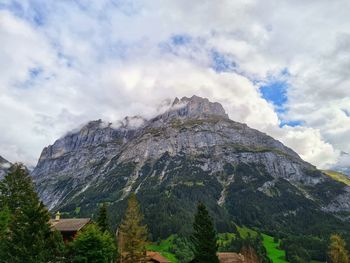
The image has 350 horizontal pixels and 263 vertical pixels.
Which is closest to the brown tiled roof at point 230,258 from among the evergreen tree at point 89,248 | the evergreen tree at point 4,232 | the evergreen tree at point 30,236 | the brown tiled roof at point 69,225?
the brown tiled roof at point 69,225

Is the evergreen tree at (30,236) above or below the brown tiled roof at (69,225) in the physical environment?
below

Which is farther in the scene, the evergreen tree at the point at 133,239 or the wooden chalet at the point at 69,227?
the wooden chalet at the point at 69,227

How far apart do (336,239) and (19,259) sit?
8828 centimetres

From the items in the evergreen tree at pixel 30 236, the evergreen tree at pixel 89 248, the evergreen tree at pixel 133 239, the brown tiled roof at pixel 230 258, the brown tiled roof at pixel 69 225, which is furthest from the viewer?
the brown tiled roof at pixel 230 258

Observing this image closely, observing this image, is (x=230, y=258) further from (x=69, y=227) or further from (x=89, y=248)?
(x=89, y=248)

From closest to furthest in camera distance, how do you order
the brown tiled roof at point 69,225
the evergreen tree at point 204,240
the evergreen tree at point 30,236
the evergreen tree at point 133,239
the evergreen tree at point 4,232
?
the evergreen tree at point 30,236, the evergreen tree at point 4,232, the evergreen tree at point 204,240, the evergreen tree at point 133,239, the brown tiled roof at point 69,225

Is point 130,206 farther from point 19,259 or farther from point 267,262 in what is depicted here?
point 267,262

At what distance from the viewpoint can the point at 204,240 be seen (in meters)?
59.0

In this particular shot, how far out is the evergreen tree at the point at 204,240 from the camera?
57.8 m

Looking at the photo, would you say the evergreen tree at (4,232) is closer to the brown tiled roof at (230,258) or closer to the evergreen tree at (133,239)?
the evergreen tree at (133,239)

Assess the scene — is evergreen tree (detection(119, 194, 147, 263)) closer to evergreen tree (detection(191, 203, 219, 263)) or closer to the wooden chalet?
the wooden chalet

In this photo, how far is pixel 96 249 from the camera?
53406 millimetres

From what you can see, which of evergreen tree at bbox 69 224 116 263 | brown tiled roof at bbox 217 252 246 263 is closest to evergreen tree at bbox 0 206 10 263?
evergreen tree at bbox 69 224 116 263

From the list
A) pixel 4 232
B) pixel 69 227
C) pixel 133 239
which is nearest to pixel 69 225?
pixel 69 227
